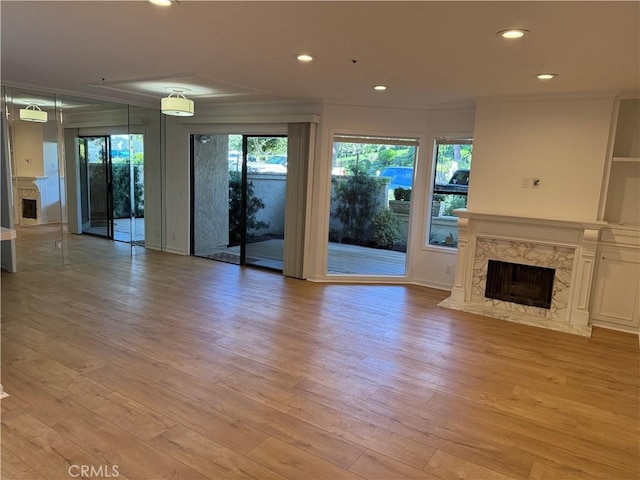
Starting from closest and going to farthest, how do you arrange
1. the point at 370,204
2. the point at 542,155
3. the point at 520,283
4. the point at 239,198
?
the point at 542,155, the point at 520,283, the point at 370,204, the point at 239,198

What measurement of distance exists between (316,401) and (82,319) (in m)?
2.73

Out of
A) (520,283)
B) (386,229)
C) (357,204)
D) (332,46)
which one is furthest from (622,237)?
(332,46)

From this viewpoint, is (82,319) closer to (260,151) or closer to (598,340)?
(260,151)

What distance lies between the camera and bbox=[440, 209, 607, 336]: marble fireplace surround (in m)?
4.65

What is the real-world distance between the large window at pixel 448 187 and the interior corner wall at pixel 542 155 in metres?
0.54

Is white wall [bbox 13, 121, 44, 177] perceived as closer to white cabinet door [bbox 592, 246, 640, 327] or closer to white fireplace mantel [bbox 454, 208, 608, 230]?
white fireplace mantel [bbox 454, 208, 608, 230]

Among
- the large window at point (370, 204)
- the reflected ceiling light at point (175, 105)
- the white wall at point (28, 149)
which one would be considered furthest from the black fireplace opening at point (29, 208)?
the large window at point (370, 204)

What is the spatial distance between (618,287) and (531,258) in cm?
92

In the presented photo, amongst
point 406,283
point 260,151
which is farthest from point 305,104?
point 406,283

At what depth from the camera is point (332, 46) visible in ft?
10.7

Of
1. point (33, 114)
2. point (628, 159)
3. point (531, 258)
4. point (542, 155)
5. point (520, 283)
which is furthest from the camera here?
A: point (33, 114)

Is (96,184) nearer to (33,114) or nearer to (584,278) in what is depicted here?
(33,114)

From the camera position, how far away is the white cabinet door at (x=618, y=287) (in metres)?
4.59

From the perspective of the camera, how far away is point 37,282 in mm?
5520
